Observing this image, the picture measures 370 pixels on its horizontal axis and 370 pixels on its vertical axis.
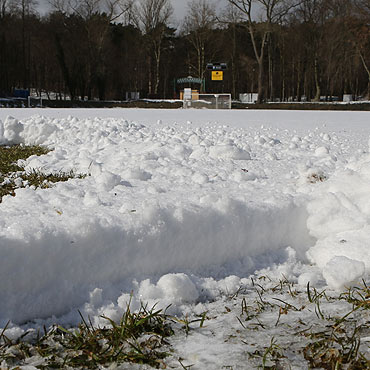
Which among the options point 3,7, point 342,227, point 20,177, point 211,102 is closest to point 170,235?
point 342,227

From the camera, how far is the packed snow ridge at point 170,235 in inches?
75.2

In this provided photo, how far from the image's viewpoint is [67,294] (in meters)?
1.89

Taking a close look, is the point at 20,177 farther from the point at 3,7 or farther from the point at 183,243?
the point at 3,7

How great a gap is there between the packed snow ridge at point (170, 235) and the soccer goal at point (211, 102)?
20.3 m

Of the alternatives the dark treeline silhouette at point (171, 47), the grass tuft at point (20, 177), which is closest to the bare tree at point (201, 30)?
the dark treeline silhouette at point (171, 47)

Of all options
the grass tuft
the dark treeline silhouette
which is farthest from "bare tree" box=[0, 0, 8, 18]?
the grass tuft

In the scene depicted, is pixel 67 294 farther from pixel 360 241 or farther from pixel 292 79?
pixel 292 79

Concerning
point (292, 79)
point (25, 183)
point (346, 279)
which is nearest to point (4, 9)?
point (292, 79)

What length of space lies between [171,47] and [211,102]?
24.5 m

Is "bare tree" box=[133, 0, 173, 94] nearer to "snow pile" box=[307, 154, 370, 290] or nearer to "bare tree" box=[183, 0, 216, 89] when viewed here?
"bare tree" box=[183, 0, 216, 89]

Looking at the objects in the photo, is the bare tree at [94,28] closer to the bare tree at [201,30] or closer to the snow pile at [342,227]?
the bare tree at [201,30]

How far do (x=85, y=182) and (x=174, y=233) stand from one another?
105 cm

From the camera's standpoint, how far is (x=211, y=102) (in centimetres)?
2409

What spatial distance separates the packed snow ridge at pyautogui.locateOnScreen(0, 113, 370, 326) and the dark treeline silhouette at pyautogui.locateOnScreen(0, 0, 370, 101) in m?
30.8
